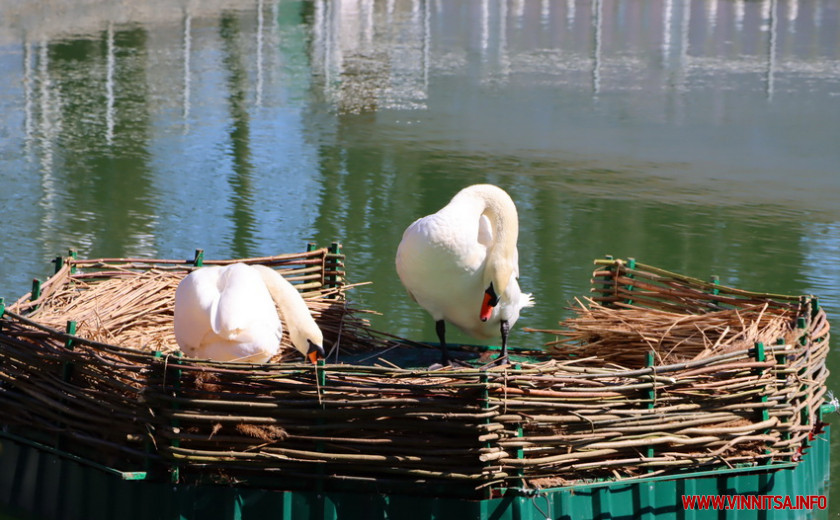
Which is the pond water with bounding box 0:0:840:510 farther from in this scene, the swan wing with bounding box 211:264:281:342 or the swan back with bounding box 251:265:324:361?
the swan wing with bounding box 211:264:281:342

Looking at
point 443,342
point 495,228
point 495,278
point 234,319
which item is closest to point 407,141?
point 443,342

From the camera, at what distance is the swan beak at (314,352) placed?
775cm

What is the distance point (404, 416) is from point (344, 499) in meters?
0.63

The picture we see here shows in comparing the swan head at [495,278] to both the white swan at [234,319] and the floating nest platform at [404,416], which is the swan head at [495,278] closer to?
the white swan at [234,319]

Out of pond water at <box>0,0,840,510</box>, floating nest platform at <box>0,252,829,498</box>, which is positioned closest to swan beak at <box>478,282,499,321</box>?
floating nest platform at <box>0,252,829,498</box>

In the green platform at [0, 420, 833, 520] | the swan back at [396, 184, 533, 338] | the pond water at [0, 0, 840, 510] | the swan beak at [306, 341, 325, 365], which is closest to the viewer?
the green platform at [0, 420, 833, 520]

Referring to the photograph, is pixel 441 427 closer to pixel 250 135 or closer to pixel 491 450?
pixel 491 450

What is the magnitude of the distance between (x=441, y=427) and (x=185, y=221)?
31.4 feet

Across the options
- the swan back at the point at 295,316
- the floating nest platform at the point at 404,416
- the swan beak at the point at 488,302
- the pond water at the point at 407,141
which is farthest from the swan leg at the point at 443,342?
the pond water at the point at 407,141

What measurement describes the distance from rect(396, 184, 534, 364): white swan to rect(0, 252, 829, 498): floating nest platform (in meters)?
1.42

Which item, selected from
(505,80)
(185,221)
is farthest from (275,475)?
(505,80)

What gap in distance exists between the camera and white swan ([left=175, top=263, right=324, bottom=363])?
24.5 ft

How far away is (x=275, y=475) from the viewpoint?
6684mm

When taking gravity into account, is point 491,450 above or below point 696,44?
below
